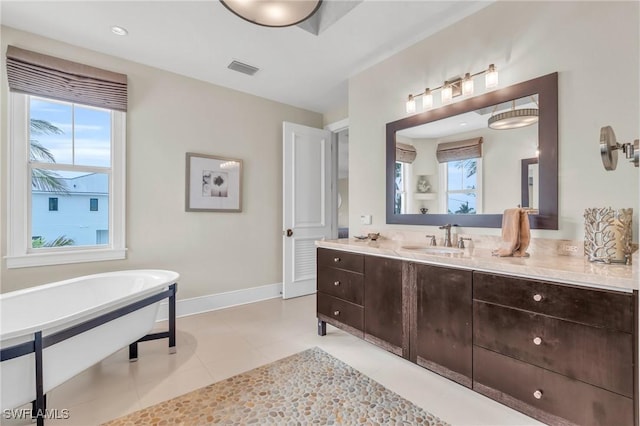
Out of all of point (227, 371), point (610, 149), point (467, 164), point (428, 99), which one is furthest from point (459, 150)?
point (227, 371)

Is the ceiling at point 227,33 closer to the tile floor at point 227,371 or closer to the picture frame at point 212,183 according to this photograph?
the picture frame at point 212,183

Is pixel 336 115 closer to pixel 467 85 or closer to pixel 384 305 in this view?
pixel 467 85

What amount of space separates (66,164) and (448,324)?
350 centimetres

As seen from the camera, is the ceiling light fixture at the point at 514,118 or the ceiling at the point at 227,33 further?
the ceiling at the point at 227,33

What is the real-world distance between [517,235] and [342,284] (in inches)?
53.0

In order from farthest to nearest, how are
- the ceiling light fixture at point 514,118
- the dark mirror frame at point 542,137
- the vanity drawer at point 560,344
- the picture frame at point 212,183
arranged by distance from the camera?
1. the picture frame at point 212,183
2. the ceiling light fixture at point 514,118
3. the dark mirror frame at point 542,137
4. the vanity drawer at point 560,344

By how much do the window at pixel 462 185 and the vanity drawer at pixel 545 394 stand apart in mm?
1097

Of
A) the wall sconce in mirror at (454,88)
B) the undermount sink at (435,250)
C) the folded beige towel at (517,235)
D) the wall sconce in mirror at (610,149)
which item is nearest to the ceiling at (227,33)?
the wall sconce in mirror at (454,88)

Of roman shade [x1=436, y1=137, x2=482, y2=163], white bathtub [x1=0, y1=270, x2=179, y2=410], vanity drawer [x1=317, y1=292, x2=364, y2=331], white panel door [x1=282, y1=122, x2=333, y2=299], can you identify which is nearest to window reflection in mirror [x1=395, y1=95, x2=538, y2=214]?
roman shade [x1=436, y1=137, x2=482, y2=163]

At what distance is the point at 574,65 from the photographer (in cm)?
184

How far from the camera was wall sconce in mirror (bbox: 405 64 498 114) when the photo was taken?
2.16 metres

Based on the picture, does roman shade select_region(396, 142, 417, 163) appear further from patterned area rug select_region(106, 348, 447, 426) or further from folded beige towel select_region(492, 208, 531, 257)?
patterned area rug select_region(106, 348, 447, 426)

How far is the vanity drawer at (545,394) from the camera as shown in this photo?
4.24ft

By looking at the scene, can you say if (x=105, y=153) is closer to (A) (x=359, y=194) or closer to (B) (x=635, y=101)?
(A) (x=359, y=194)
